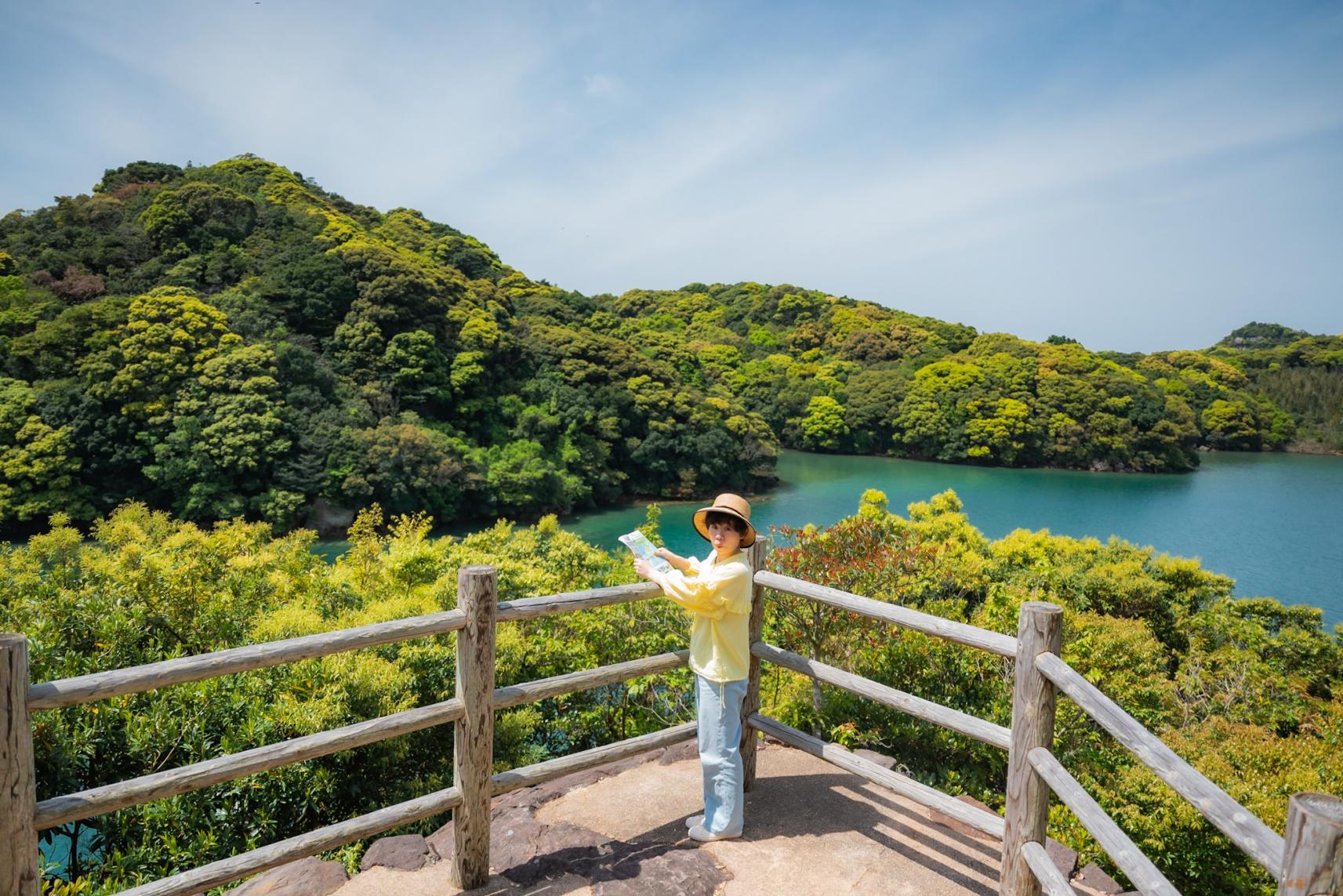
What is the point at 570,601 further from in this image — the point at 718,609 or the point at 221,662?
the point at 221,662

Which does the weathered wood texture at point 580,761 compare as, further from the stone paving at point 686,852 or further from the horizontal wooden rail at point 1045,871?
the horizontal wooden rail at point 1045,871

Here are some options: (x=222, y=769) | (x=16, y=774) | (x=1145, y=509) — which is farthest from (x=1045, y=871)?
(x=1145, y=509)

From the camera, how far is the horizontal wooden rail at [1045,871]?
2.19 metres

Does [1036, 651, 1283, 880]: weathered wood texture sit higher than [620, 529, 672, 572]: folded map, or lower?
lower

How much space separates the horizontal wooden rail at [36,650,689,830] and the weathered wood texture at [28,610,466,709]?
24cm

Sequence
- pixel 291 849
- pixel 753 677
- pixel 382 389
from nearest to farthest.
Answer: pixel 291 849, pixel 753 677, pixel 382 389

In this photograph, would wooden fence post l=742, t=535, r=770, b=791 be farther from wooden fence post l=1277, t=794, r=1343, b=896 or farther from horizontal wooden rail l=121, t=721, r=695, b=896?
wooden fence post l=1277, t=794, r=1343, b=896

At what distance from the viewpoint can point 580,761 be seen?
3.16 m

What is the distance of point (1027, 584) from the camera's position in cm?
924

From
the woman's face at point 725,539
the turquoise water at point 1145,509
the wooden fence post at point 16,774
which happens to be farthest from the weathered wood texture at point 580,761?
the turquoise water at point 1145,509

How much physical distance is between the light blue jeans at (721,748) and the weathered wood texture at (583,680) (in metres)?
0.32

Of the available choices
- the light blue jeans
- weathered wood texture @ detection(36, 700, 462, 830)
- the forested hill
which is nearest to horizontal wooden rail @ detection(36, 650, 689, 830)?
weathered wood texture @ detection(36, 700, 462, 830)

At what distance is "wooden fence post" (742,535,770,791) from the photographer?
11.4 ft

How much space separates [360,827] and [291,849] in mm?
215
